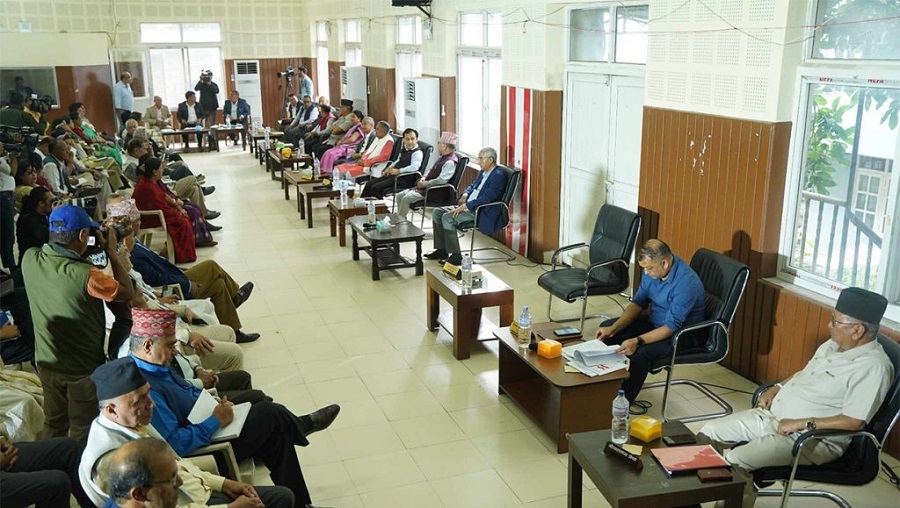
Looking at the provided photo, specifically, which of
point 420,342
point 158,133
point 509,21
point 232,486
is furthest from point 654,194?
point 158,133

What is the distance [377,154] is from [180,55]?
8418mm

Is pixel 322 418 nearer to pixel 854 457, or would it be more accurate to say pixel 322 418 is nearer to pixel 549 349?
pixel 549 349

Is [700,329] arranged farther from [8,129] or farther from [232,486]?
[8,129]

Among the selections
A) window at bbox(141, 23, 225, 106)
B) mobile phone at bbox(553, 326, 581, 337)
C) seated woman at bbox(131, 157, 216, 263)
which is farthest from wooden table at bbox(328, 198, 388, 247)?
window at bbox(141, 23, 225, 106)

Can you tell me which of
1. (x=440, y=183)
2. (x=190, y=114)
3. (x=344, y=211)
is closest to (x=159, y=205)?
(x=344, y=211)

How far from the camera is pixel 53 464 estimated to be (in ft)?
10.9

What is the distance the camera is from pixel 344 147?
37.3 ft

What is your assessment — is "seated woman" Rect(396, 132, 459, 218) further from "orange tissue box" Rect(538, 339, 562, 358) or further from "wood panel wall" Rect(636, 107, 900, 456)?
"orange tissue box" Rect(538, 339, 562, 358)

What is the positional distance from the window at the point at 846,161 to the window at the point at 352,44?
1019 centimetres

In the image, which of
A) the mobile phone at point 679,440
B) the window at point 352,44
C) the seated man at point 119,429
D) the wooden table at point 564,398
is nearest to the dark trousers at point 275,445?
the seated man at point 119,429

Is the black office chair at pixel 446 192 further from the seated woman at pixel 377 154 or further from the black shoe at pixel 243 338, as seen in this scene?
the black shoe at pixel 243 338

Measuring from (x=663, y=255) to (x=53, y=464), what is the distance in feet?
10.6

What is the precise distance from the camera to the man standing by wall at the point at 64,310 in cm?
368

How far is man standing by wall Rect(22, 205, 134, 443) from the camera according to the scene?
368 cm
